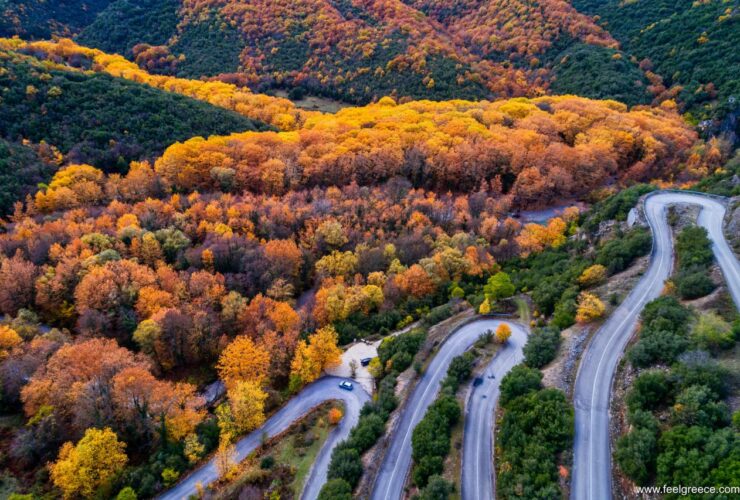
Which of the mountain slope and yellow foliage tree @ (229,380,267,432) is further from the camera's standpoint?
the mountain slope

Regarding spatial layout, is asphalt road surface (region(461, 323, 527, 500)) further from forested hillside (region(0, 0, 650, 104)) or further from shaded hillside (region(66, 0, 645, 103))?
shaded hillside (region(66, 0, 645, 103))

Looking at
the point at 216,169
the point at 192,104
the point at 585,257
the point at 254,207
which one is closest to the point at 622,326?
the point at 585,257

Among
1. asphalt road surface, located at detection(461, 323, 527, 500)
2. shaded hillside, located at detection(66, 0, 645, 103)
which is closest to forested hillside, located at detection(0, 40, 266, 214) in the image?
shaded hillside, located at detection(66, 0, 645, 103)

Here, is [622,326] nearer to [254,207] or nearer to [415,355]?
[415,355]

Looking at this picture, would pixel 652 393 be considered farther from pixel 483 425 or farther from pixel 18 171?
pixel 18 171

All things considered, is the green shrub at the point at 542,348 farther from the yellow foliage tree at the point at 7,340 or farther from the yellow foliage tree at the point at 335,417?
the yellow foliage tree at the point at 7,340

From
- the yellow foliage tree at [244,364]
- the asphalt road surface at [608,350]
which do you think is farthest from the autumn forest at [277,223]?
the asphalt road surface at [608,350]
